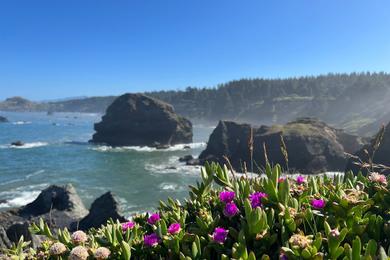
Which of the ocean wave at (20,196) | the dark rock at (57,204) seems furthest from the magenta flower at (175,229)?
the ocean wave at (20,196)

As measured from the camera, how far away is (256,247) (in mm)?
3217

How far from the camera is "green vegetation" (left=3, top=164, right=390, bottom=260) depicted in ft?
9.83

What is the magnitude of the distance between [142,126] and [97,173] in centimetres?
4370

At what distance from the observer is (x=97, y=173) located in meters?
54.7

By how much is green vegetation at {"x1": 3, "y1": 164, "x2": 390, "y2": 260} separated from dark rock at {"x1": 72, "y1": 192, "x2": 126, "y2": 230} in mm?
22987

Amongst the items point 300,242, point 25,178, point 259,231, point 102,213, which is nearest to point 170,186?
point 25,178

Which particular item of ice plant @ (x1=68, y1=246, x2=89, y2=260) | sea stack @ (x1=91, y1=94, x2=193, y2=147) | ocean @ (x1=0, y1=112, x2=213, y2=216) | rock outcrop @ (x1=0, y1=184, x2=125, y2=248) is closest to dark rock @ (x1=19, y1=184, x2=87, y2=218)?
rock outcrop @ (x1=0, y1=184, x2=125, y2=248)

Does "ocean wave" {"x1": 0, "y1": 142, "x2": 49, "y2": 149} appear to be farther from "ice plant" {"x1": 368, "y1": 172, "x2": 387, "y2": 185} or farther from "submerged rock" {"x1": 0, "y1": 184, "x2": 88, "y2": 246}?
"ice plant" {"x1": 368, "y1": 172, "x2": 387, "y2": 185}

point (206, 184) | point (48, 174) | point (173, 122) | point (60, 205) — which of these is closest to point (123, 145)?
point (173, 122)

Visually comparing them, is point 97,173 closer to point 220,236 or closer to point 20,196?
point 20,196

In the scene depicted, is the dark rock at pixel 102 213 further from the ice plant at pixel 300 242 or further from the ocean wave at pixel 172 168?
the ocean wave at pixel 172 168

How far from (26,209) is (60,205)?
254 cm

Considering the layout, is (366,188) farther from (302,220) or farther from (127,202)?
(127,202)

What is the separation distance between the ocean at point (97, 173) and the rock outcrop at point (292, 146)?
8.39m
